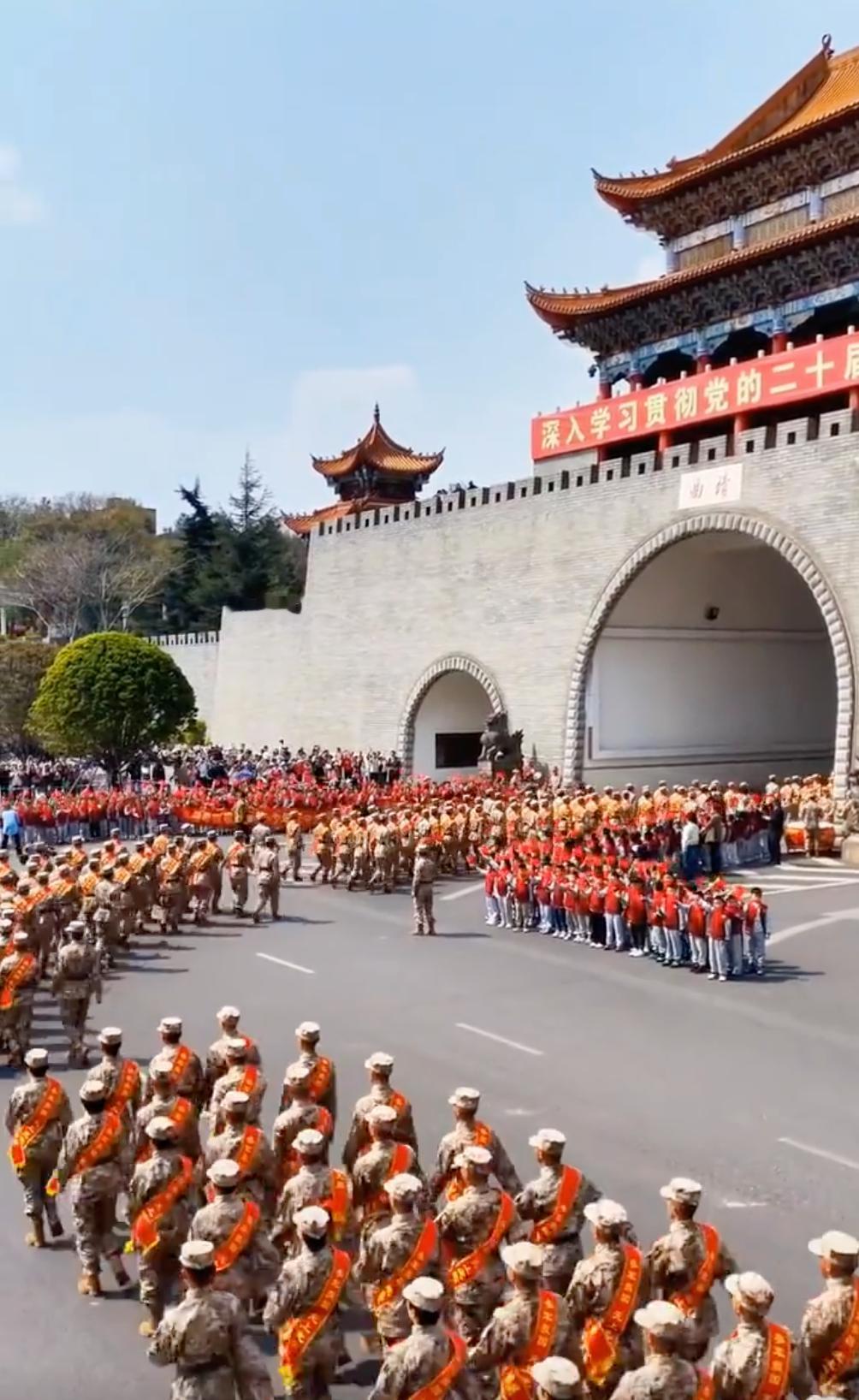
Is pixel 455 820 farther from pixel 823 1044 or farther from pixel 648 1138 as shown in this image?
pixel 648 1138

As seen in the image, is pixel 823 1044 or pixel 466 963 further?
pixel 466 963

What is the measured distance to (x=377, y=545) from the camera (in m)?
32.2

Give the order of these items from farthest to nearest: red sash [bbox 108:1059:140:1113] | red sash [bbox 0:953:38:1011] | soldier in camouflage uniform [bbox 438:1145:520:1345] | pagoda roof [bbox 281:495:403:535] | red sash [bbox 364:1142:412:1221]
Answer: pagoda roof [bbox 281:495:403:535]
red sash [bbox 0:953:38:1011]
red sash [bbox 108:1059:140:1113]
red sash [bbox 364:1142:412:1221]
soldier in camouflage uniform [bbox 438:1145:520:1345]

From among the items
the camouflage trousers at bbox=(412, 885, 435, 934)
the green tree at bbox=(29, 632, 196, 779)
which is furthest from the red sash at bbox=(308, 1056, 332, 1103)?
the green tree at bbox=(29, 632, 196, 779)

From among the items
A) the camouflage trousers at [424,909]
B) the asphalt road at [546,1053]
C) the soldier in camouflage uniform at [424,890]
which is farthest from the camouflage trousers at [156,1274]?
the camouflage trousers at [424,909]

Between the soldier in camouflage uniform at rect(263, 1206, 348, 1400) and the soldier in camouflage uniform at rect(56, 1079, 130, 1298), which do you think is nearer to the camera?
the soldier in camouflage uniform at rect(263, 1206, 348, 1400)

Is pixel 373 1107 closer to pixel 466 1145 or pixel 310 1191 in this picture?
pixel 466 1145

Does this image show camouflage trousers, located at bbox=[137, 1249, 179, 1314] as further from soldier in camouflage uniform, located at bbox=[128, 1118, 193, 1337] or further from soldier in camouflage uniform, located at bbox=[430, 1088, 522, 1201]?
soldier in camouflage uniform, located at bbox=[430, 1088, 522, 1201]

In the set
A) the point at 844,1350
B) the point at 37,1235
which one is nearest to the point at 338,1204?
the point at 37,1235

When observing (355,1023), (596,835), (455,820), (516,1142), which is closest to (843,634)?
(596,835)

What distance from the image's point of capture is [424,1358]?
4.23 metres

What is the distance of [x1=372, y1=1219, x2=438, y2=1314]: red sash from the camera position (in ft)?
16.7

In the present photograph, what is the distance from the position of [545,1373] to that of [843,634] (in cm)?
1801

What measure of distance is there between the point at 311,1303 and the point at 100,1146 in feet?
6.27
